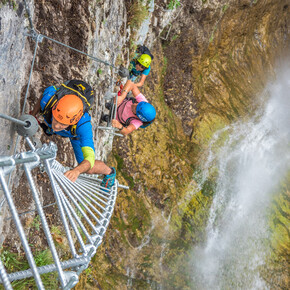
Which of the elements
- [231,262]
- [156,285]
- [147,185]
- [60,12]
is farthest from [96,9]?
[231,262]

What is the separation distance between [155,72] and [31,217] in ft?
22.6

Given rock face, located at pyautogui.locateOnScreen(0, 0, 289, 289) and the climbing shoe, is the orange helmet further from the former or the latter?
the climbing shoe

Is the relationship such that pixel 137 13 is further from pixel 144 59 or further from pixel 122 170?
pixel 122 170

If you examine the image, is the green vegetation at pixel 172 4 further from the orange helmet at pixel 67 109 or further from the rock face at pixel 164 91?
the orange helmet at pixel 67 109

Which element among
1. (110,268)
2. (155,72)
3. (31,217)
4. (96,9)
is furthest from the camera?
(155,72)

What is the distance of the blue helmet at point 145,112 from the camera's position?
15.8 ft

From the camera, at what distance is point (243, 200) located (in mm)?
9445

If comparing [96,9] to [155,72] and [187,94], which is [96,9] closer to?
[155,72]

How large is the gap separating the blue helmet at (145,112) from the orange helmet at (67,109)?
1978 millimetres

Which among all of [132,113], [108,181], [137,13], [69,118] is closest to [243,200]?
[132,113]

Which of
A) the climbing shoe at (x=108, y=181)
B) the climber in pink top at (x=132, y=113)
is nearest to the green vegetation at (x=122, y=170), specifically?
the climber in pink top at (x=132, y=113)

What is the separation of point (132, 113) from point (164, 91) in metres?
4.91

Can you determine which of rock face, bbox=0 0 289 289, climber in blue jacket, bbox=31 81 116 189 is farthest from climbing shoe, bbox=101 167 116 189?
climber in blue jacket, bbox=31 81 116 189

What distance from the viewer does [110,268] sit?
5832mm
